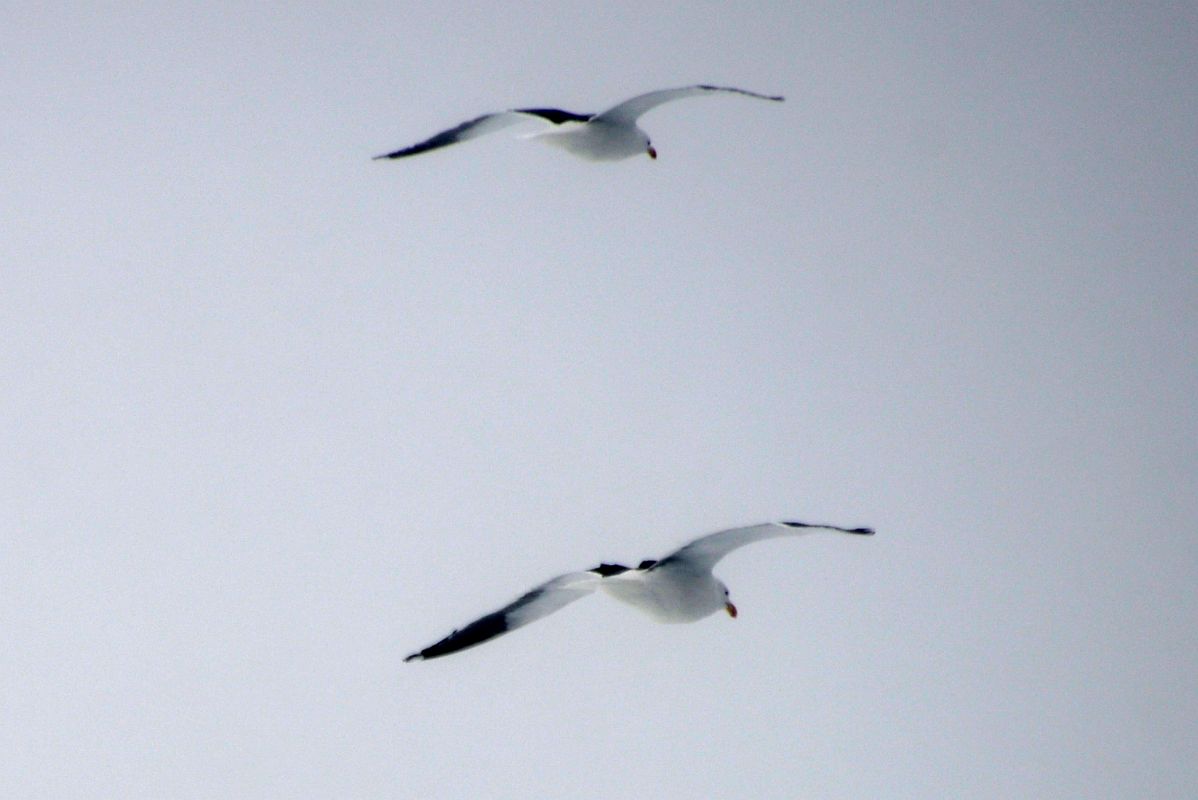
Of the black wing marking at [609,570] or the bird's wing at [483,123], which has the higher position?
the bird's wing at [483,123]

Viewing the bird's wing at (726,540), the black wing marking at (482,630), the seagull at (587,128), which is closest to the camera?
→ the black wing marking at (482,630)

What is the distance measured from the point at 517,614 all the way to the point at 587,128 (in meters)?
4.59

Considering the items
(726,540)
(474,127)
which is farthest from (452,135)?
(726,540)

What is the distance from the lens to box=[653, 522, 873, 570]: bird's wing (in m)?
10.1

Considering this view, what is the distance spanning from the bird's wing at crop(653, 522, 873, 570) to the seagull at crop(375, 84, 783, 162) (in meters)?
3.57

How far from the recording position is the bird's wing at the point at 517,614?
375 inches

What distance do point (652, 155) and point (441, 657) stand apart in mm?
5525

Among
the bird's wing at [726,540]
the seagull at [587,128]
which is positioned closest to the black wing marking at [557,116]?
the seagull at [587,128]

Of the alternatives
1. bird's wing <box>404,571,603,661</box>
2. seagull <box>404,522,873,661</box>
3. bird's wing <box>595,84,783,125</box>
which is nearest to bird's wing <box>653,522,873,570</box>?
seagull <box>404,522,873,661</box>

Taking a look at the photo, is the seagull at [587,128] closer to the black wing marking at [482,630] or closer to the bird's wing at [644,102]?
the bird's wing at [644,102]

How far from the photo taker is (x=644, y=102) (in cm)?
1242

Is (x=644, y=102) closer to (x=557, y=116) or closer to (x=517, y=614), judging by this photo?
(x=557, y=116)

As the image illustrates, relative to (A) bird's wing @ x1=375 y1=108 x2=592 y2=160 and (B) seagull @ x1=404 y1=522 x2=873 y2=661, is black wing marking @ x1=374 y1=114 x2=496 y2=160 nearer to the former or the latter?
(A) bird's wing @ x1=375 y1=108 x2=592 y2=160

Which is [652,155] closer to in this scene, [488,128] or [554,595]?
[488,128]
